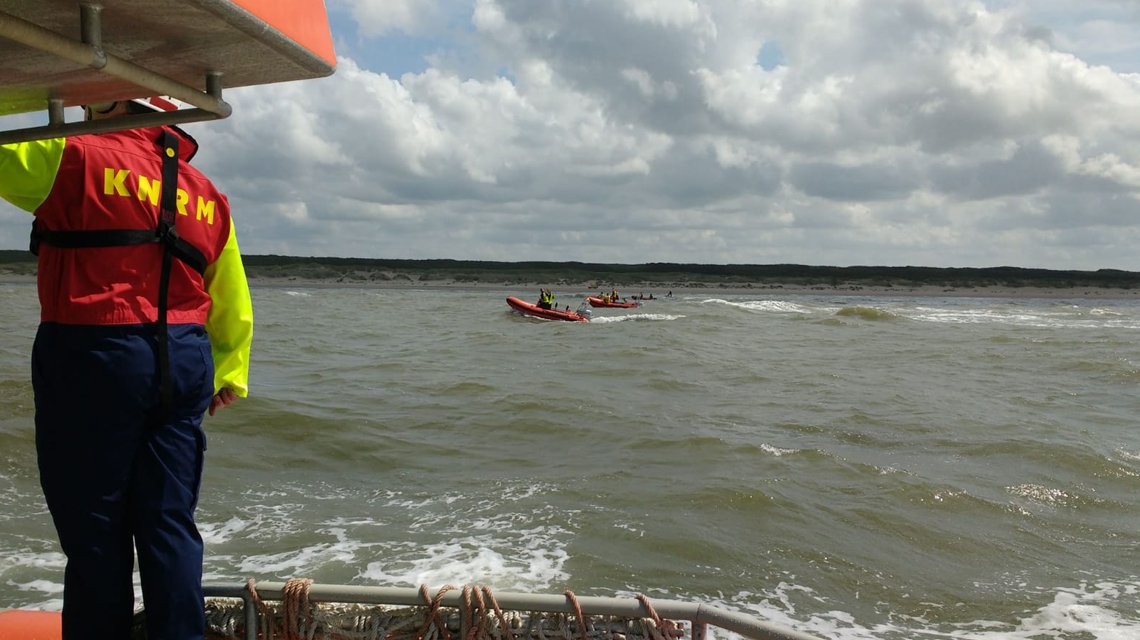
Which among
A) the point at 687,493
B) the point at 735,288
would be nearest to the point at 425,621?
the point at 687,493

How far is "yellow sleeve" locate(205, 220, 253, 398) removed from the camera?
2516mm

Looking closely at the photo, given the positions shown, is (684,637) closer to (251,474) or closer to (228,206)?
(228,206)

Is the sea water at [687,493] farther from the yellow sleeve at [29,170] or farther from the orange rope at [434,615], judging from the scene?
the yellow sleeve at [29,170]

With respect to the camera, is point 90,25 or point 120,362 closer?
point 90,25

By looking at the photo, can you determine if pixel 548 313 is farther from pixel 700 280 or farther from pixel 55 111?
pixel 700 280

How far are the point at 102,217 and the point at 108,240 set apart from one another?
59mm

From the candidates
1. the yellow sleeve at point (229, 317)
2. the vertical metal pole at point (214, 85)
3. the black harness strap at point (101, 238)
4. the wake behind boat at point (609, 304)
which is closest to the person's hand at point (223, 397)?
the yellow sleeve at point (229, 317)

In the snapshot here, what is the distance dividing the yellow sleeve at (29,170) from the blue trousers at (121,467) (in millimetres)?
326

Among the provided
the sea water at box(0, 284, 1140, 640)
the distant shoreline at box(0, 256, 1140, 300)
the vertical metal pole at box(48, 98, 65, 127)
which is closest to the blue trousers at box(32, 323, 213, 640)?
the vertical metal pole at box(48, 98, 65, 127)

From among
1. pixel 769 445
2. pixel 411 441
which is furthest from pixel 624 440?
pixel 411 441

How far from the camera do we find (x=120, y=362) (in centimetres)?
212

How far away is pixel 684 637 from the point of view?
2.60 meters

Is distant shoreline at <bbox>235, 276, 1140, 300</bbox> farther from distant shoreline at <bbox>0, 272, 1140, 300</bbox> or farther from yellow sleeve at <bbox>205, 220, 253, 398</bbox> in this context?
yellow sleeve at <bbox>205, 220, 253, 398</bbox>

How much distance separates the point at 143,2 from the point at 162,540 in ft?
4.84
